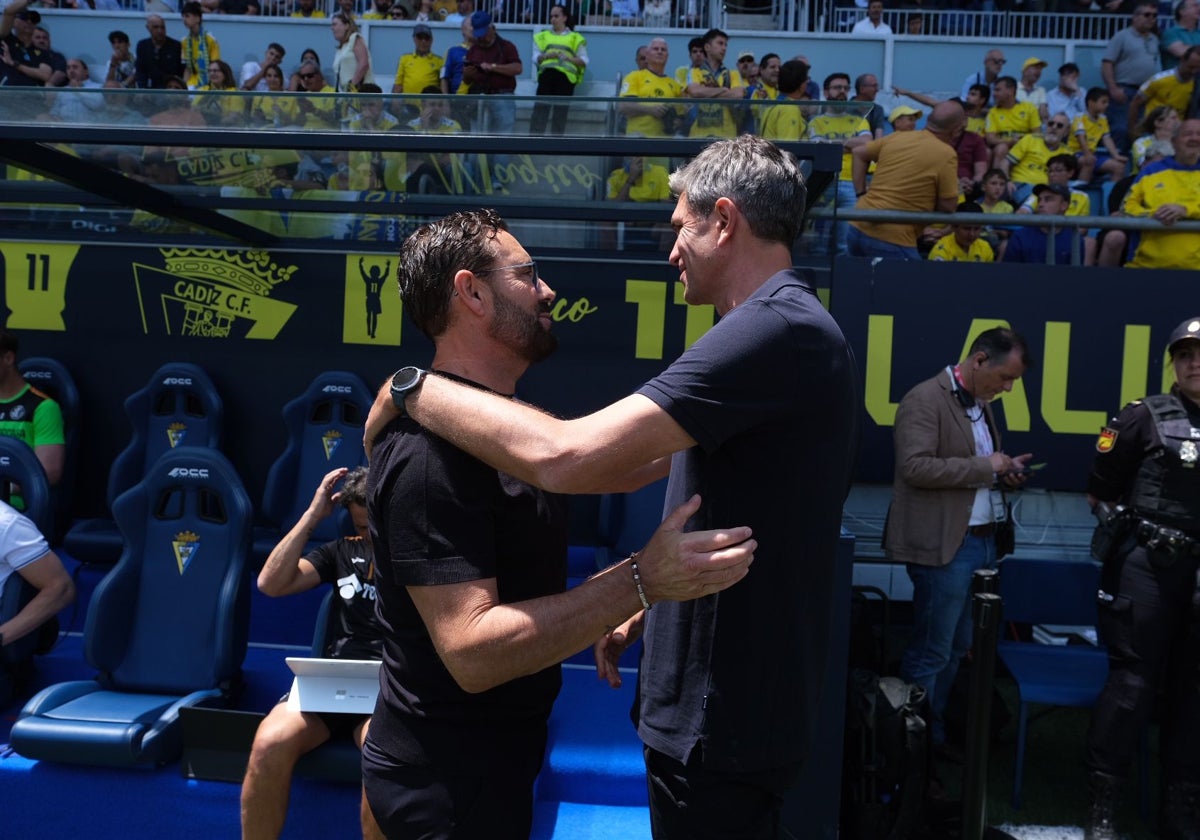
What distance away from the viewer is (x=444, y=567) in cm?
177

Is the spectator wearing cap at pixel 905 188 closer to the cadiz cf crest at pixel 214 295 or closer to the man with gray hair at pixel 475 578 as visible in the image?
the cadiz cf crest at pixel 214 295

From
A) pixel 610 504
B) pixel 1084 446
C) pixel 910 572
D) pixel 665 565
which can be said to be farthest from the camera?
pixel 1084 446

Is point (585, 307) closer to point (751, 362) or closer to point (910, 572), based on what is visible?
point (910, 572)

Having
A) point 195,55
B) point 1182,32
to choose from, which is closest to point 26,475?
point 195,55

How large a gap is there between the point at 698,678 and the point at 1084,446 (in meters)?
5.17

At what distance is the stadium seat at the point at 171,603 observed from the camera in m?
4.16

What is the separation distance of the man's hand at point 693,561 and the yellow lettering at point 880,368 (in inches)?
188

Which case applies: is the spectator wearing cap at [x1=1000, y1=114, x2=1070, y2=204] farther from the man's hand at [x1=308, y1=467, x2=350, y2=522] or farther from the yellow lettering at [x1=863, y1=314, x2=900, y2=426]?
the man's hand at [x1=308, y1=467, x2=350, y2=522]

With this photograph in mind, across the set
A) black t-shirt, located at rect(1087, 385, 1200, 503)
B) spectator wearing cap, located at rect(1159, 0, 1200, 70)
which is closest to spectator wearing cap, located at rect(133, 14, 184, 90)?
black t-shirt, located at rect(1087, 385, 1200, 503)

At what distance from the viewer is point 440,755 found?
1.86 m

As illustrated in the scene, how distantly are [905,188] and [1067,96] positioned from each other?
6.51m

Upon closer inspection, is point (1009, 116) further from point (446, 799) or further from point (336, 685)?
point (446, 799)

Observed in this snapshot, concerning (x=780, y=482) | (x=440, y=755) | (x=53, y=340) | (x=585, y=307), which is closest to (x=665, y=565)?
(x=780, y=482)

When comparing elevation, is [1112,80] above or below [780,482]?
above
